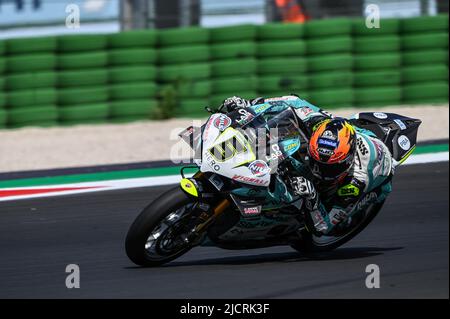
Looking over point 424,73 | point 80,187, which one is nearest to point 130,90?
point 80,187

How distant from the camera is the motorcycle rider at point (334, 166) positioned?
19.3ft

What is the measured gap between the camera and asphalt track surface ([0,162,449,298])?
5734 millimetres

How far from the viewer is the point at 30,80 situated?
1251 centimetres

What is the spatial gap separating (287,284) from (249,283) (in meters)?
0.25

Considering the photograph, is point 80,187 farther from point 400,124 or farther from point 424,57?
point 424,57

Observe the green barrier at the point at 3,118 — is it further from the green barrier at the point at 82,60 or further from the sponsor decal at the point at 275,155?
the sponsor decal at the point at 275,155

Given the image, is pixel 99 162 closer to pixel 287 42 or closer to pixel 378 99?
pixel 287 42

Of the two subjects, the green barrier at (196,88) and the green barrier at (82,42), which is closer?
the green barrier at (82,42)

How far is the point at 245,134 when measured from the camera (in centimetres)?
588

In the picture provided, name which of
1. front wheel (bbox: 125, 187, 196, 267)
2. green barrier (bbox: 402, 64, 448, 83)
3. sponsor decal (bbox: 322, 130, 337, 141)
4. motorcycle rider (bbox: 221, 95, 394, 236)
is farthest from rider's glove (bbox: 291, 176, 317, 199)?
green barrier (bbox: 402, 64, 448, 83)

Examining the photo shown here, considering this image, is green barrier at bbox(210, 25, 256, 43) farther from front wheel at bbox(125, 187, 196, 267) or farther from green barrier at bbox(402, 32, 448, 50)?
front wheel at bbox(125, 187, 196, 267)

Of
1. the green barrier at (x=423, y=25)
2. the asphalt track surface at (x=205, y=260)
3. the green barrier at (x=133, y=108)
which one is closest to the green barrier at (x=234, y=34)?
the green barrier at (x=133, y=108)

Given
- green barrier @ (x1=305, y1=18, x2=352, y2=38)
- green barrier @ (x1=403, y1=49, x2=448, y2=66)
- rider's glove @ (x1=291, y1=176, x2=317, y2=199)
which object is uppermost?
green barrier @ (x1=305, y1=18, x2=352, y2=38)

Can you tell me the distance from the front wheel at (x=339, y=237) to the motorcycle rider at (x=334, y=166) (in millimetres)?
126
